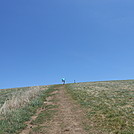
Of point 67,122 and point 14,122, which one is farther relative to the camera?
point 14,122

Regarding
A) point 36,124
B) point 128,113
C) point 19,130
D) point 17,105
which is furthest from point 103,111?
point 17,105

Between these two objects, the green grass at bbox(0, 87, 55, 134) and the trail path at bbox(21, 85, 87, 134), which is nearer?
the trail path at bbox(21, 85, 87, 134)

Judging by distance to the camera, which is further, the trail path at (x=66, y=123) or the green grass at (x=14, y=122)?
the green grass at (x=14, y=122)

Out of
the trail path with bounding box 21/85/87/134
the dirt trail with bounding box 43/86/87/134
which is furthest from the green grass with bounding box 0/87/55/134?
the dirt trail with bounding box 43/86/87/134

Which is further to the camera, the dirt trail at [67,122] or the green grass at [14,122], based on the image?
the green grass at [14,122]

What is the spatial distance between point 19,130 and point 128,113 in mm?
7218

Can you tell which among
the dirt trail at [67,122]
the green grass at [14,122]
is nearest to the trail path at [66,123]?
the dirt trail at [67,122]

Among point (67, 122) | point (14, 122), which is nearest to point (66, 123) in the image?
point (67, 122)

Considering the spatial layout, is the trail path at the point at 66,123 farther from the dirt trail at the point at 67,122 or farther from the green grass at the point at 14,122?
the green grass at the point at 14,122

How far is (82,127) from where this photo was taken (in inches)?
381

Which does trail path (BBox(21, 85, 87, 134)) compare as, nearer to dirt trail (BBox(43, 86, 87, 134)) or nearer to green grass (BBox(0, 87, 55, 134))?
dirt trail (BBox(43, 86, 87, 134))

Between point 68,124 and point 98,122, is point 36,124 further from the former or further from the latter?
point 98,122

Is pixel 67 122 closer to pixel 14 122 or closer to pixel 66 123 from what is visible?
pixel 66 123

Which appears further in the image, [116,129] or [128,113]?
[128,113]
